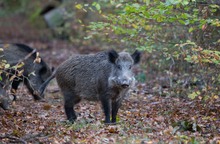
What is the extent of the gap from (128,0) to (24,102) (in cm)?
322

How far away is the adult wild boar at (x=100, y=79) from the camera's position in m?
7.50

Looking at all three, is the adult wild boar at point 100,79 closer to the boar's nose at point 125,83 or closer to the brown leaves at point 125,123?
the boar's nose at point 125,83

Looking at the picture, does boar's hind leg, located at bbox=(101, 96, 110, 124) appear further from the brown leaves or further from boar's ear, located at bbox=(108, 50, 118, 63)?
boar's ear, located at bbox=(108, 50, 118, 63)

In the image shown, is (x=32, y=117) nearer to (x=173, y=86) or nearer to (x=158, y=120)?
(x=158, y=120)

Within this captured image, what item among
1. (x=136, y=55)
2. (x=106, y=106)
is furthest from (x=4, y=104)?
(x=136, y=55)

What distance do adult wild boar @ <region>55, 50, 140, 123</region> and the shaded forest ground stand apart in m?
0.32

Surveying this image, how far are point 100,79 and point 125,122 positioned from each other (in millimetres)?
743

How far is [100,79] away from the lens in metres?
7.71

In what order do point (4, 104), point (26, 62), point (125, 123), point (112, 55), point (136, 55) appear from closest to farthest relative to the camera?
1. point (125, 123)
2. point (112, 55)
3. point (136, 55)
4. point (4, 104)
5. point (26, 62)

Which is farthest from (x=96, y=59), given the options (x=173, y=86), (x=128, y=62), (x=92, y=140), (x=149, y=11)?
(x=173, y=86)

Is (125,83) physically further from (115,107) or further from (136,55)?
(136,55)

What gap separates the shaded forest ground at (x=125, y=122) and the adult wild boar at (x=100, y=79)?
32 centimetres

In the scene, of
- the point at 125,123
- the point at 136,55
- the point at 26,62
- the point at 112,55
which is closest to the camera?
the point at 125,123

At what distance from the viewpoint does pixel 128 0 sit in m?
8.14
